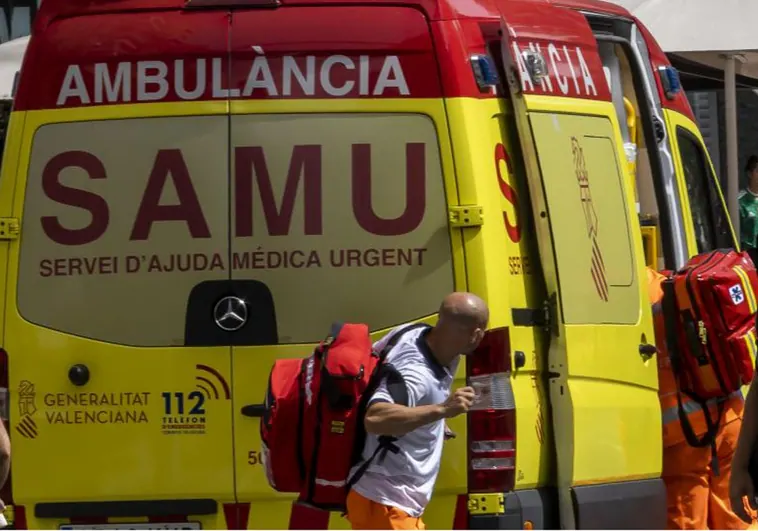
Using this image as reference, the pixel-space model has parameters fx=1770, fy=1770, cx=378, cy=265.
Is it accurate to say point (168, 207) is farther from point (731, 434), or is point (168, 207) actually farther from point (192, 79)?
point (731, 434)

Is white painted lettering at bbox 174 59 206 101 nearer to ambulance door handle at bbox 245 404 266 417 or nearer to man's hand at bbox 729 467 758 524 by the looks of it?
ambulance door handle at bbox 245 404 266 417

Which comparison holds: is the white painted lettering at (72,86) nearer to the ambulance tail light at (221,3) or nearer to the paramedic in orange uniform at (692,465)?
the ambulance tail light at (221,3)

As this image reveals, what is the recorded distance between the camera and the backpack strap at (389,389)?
5246 millimetres

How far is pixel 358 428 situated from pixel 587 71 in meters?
1.97

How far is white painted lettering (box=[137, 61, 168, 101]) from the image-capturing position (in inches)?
237

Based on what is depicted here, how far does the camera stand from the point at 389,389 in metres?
5.25

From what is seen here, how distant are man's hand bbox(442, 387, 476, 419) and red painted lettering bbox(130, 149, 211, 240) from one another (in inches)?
50.7

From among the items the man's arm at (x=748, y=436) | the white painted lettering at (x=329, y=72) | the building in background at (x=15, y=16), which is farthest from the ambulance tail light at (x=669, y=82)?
the building in background at (x=15, y=16)

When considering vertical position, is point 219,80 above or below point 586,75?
below

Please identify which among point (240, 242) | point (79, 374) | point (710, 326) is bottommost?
point (79, 374)

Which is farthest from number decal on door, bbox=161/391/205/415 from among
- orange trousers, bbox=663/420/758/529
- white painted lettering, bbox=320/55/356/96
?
orange trousers, bbox=663/420/758/529

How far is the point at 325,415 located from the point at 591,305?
1.44 metres

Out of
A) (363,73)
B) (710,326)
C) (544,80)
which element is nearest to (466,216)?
(363,73)

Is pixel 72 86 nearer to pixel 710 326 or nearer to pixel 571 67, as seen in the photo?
pixel 571 67
